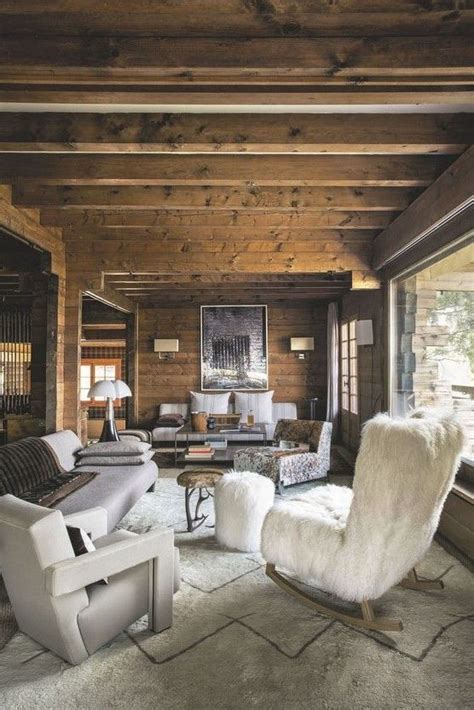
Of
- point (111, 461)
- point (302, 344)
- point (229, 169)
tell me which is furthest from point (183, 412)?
point (229, 169)

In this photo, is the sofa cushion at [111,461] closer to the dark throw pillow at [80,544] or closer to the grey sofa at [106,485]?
the grey sofa at [106,485]

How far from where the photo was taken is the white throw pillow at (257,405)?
766 cm

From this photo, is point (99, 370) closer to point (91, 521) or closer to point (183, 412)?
point (183, 412)

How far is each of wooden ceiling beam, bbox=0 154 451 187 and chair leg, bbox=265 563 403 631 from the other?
262 cm

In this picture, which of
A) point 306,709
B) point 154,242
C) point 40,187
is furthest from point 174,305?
point 306,709

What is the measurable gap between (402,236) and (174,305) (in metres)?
4.85

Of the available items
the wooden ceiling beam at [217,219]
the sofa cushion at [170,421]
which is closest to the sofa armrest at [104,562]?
the wooden ceiling beam at [217,219]

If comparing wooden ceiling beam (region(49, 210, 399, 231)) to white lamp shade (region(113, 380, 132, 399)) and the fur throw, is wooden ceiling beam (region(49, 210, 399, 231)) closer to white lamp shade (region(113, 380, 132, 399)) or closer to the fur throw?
white lamp shade (region(113, 380, 132, 399))

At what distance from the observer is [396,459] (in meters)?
2.04

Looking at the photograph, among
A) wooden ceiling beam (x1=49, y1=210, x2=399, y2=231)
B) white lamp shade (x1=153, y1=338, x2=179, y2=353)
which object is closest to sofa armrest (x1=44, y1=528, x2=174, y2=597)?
wooden ceiling beam (x1=49, y1=210, x2=399, y2=231)

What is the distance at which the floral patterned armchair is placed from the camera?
14.7ft

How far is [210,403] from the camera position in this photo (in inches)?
304

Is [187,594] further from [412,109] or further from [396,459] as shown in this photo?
[412,109]

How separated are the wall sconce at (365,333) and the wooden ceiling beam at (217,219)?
4.30ft
